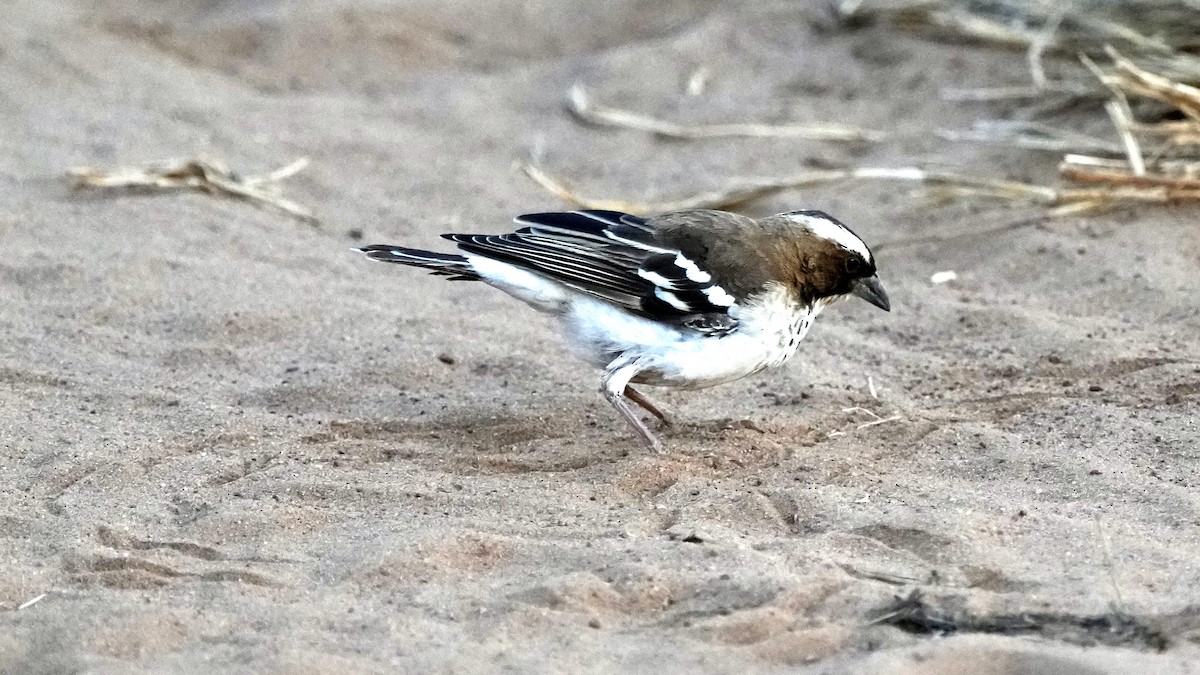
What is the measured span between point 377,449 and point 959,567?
7.96 feet

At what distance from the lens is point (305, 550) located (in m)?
4.98

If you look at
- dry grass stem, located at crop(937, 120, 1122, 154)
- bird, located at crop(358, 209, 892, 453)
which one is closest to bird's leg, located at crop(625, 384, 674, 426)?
bird, located at crop(358, 209, 892, 453)

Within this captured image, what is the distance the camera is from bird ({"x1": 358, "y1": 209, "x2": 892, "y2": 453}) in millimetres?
6113

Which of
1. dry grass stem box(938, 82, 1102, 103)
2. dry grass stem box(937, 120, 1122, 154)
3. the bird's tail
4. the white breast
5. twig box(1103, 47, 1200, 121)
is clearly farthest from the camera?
dry grass stem box(938, 82, 1102, 103)

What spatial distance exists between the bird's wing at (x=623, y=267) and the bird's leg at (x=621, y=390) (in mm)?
249

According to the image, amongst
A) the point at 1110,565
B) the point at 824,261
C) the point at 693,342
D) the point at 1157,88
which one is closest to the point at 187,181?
the point at 693,342

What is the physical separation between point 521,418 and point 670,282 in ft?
2.92

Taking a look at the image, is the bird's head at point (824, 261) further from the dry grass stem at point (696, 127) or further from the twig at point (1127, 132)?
the dry grass stem at point (696, 127)

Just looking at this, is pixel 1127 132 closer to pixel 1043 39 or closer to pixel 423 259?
pixel 1043 39

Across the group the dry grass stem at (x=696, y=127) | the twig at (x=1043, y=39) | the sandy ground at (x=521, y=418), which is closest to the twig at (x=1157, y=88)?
the sandy ground at (x=521, y=418)

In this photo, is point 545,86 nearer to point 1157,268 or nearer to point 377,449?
point 1157,268

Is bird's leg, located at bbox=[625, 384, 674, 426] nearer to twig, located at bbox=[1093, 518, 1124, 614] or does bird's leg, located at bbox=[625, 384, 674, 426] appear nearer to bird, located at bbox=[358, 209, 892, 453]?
bird, located at bbox=[358, 209, 892, 453]

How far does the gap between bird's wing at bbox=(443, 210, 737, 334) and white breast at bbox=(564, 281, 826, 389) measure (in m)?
0.05

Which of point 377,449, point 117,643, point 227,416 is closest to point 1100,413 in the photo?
point 377,449
